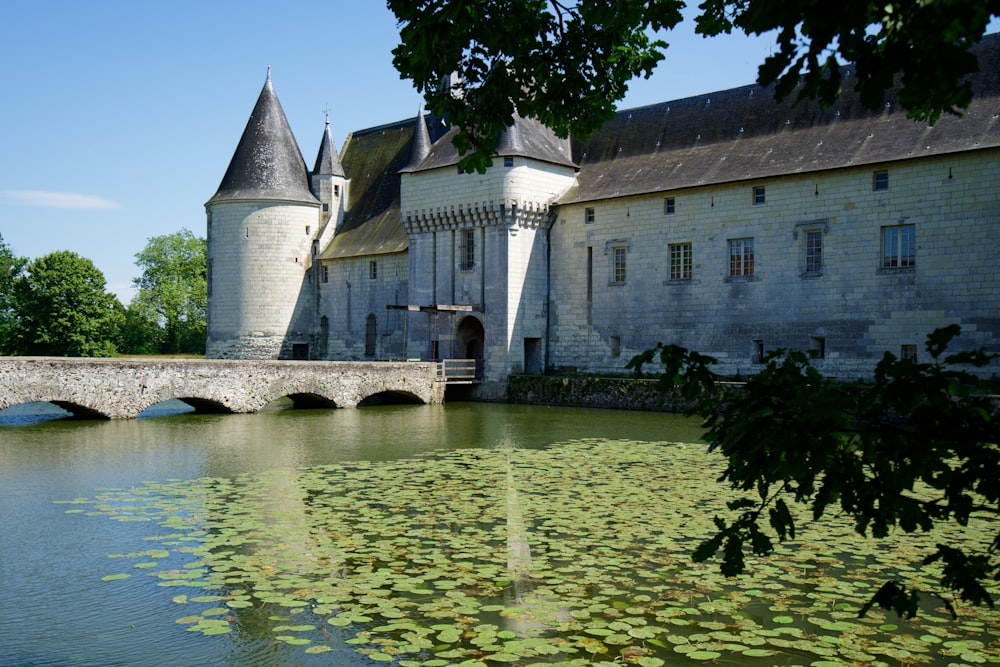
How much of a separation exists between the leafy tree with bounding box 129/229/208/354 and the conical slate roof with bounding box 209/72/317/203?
22466 mm

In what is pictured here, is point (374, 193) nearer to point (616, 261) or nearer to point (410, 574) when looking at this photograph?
point (616, 261)

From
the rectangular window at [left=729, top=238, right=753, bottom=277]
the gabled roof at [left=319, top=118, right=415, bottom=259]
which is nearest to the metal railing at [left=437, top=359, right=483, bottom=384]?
the gabled roof at [left=319, top=118, right=415, bottom=259]

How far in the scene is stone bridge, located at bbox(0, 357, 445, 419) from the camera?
17.5 meters

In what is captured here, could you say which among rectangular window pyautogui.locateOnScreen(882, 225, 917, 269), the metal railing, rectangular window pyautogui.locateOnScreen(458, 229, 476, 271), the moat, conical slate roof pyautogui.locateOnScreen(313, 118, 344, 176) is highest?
conical slate roof pyautogui.locateOnScreen(313, 118, 344, 176)

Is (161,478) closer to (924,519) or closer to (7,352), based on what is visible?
(924,519)

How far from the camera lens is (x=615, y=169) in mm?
25984

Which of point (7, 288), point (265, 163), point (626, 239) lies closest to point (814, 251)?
point (626, 239)

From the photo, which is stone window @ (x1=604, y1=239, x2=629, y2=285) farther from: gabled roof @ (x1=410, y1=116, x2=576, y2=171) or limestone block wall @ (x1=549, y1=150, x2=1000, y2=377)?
gabled roof @ (x1=410, y1=116, x2=576, y2=171)

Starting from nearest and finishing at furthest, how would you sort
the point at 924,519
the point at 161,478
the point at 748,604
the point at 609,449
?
the point at 924,519 → the point at 748,604 → the point at 161,478 → the point at 609,449

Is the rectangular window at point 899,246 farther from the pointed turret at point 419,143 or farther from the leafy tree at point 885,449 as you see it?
the leafy tree at point 885,449

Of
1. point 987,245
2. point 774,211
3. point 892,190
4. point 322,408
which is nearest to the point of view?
point 987,245

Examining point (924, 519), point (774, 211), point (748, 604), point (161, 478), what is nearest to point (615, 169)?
point (774, 211)

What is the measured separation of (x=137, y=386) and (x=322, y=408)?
18.2 ft

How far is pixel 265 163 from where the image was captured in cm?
3275
